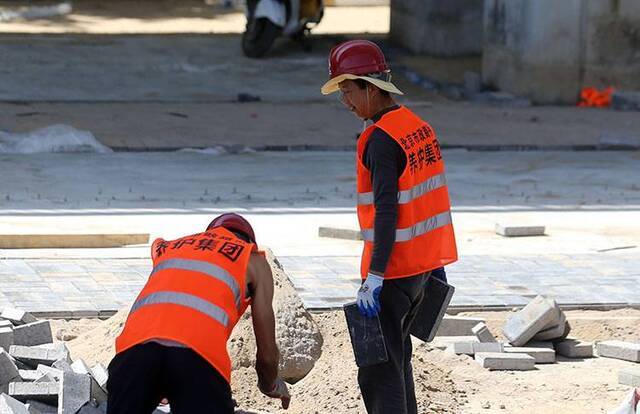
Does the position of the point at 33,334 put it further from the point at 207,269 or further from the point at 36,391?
the point at 207,269

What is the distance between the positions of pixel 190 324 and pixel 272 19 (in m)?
17.4

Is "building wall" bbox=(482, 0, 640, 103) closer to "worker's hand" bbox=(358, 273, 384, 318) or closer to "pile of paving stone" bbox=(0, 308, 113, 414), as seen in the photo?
"pile of paving stone" bbox=(0, 308, 113, 414)

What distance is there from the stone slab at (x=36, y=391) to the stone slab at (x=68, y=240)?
4273 mm

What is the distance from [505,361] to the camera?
768 centimetres

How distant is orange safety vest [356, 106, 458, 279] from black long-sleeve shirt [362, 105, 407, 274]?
4cm

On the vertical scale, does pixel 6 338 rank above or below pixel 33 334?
above

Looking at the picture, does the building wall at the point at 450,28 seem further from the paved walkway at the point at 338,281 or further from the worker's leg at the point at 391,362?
the worker's leg at the point at 391,362

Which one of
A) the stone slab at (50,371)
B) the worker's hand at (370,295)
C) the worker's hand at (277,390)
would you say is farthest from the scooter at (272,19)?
the worker's hand at (277,390)

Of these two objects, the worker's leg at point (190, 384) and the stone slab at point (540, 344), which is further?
the stone slab at point (540, 344)

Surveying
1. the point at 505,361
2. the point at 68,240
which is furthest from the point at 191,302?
the point at 68,240

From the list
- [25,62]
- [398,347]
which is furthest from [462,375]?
[25,62]

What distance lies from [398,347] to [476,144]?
10.3 metres

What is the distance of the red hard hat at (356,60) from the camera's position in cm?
570

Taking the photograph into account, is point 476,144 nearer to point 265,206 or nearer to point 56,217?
point 265,206
